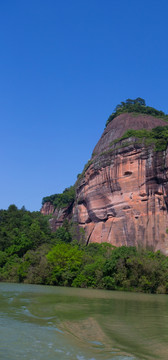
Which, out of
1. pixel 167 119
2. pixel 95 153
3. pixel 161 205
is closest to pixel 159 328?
pixel 161 205

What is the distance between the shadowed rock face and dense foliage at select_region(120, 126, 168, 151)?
0.90 metres

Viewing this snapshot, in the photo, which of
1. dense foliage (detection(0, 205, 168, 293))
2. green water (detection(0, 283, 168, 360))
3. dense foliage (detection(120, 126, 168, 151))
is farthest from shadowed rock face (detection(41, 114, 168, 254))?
green water (detection(0, 283, 168, 360))

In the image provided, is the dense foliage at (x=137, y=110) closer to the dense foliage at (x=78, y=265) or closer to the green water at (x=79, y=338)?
the dense foliage at (x=78, y=265)

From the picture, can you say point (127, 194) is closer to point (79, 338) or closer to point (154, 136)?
point (154, 136)

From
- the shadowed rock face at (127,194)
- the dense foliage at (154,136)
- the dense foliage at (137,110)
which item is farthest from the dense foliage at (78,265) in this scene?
the dense foliage at (137,110)

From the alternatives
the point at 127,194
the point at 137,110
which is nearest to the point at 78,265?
the point at 127,194

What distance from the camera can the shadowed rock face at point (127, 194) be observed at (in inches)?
1799

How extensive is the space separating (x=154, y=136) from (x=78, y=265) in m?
23.9

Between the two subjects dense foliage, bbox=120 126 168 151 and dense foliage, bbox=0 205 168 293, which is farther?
dense foliage, bbox=120 126 168 151

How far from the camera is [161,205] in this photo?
150 feet

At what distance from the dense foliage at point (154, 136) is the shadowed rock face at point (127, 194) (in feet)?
2.97

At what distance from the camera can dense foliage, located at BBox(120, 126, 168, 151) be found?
4647 cm

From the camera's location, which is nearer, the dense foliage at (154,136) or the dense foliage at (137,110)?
the dense foliage at (154,136)

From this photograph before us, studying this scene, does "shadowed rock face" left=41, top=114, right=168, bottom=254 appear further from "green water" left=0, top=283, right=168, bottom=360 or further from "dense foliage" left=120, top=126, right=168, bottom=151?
"green water" left=0, top=283, right=168, bottom=360
